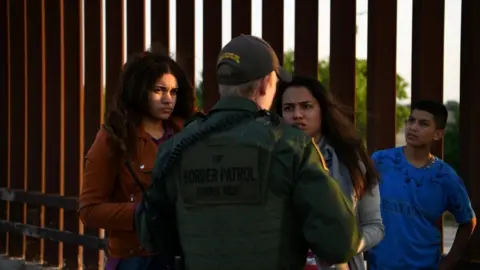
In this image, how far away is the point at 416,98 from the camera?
4.36 metres

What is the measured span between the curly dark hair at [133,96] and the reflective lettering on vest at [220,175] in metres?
0.77

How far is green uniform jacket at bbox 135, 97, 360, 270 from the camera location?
6.86 ft

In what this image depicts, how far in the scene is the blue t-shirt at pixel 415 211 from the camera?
3.56m

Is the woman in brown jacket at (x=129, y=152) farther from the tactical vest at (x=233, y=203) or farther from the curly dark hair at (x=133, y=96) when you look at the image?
the tactical vest at (x=233, y=203)

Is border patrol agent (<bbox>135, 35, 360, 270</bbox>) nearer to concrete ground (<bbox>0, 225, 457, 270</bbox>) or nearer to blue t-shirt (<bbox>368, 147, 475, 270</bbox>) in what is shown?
blue t-shirt (<bbox>368, 147, 475, 270</bbox>)

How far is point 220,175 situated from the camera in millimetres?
2158

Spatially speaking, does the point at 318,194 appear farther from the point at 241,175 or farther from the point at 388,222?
the point at 388,222

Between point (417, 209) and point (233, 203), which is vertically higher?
point (233, 203)

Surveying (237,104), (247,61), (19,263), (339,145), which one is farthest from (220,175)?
(19,263)

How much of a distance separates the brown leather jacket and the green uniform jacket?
0.69m

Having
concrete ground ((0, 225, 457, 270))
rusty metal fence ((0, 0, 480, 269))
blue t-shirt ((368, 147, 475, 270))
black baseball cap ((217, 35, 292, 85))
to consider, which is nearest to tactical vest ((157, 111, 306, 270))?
black baseball cap ((217, 35, 292, 85))

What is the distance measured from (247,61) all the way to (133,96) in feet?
3.03

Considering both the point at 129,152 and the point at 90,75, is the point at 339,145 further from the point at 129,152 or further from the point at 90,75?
the point at 90,75

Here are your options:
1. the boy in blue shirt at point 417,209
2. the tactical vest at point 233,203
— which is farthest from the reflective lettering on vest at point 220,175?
the boy in blue shirt at point 417,209
